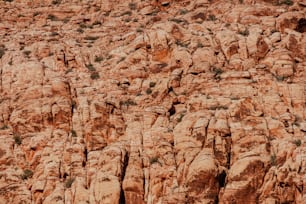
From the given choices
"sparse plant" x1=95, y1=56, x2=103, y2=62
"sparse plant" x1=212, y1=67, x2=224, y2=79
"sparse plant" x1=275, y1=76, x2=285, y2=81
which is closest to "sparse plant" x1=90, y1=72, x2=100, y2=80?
"sparse plant" x1=95, y1=56, x2=103, y2=62

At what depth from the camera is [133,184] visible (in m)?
33.1

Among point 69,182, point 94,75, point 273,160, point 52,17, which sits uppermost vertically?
point 52,17

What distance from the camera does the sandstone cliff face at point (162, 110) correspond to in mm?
32844

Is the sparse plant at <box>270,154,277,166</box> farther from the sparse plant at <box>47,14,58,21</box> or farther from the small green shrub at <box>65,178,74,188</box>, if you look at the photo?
the sparse plant at <box>47,14,58,21</box>

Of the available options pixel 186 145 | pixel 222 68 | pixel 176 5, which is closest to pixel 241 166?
pixel 186 145

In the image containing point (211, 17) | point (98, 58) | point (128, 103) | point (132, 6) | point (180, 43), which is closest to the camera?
point (128, 103)

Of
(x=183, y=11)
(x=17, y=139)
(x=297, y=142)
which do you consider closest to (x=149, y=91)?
(x=17, y=139)

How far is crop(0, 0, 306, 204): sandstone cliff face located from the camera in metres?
32.8

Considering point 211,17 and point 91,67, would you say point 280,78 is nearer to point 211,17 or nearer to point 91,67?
point 211,17

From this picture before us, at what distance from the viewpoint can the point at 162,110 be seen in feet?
121

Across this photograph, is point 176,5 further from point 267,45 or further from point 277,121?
point 277,121

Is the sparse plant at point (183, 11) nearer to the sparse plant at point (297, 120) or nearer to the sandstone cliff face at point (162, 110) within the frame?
the sandstone cliff face at point (162, 110)

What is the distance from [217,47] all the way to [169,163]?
10.4m

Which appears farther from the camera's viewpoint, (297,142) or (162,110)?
(162,110)
